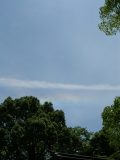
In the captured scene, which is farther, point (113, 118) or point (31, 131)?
point (31, 131)

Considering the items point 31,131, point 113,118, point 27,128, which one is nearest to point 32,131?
point 31,131

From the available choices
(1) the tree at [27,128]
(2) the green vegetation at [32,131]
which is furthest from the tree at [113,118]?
(1) the tree at [27,128]

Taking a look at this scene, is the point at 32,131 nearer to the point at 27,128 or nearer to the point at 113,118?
the point at 27,128

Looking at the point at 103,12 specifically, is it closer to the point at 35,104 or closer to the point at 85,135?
the point at 35,104

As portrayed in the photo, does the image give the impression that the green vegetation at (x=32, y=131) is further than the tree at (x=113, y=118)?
Yes

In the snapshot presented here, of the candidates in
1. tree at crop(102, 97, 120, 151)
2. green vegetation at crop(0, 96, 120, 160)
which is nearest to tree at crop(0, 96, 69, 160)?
green vegetation at crop(0, 96, 120, 160)

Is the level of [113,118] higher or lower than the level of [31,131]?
higher

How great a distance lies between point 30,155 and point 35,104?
9698mm

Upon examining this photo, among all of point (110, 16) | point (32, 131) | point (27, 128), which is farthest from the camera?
point (27, 128)

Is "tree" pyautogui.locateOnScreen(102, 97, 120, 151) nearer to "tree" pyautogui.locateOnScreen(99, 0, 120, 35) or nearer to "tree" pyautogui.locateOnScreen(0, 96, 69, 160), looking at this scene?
"tree" pyautogui.locateOnScreen(99, 0, 120, 35)

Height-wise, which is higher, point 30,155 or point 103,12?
point 103,12

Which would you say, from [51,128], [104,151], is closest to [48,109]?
[51,128]

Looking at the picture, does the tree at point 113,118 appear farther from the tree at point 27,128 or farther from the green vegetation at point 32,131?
the tree at point 27,128

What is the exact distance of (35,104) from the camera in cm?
7750
